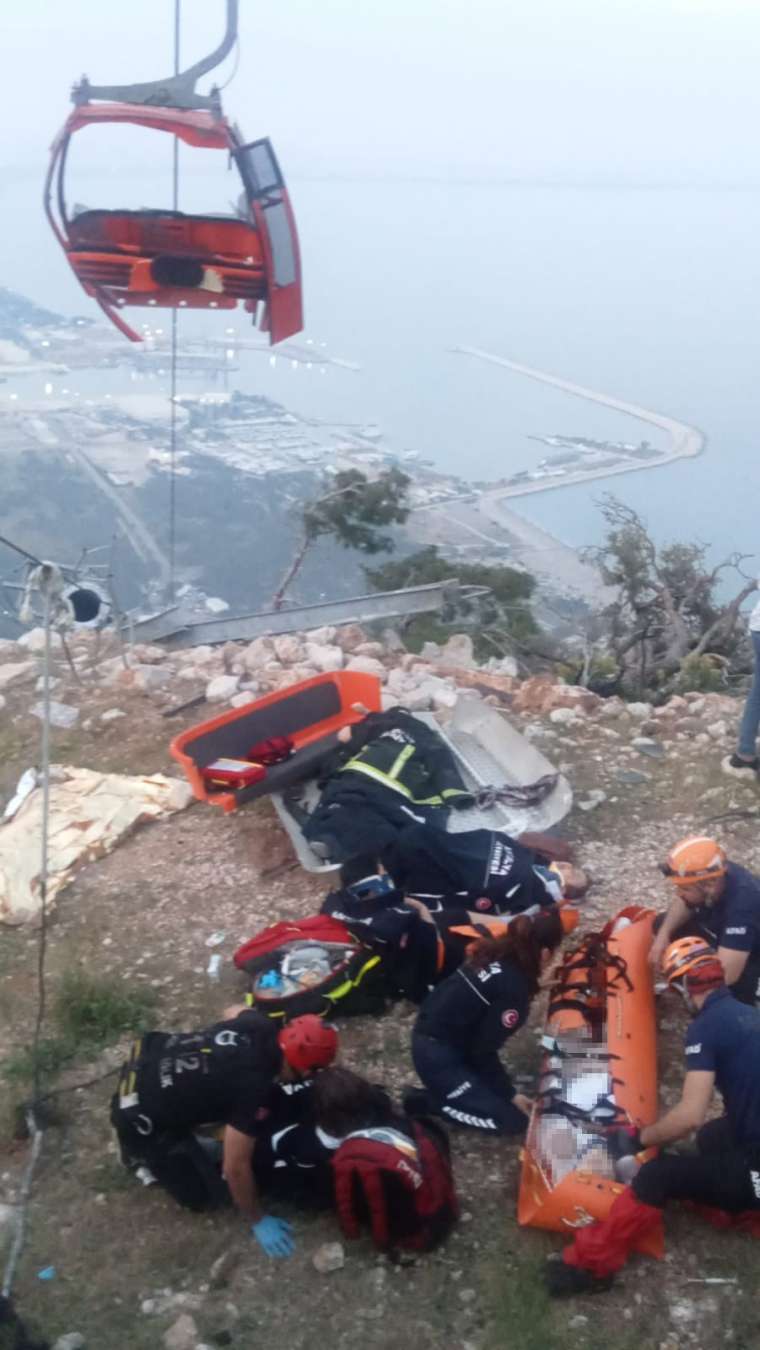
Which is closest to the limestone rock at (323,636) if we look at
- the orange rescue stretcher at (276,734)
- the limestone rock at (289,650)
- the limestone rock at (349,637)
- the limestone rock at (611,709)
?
the limestone rock at (349,637)

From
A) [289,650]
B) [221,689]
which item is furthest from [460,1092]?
[289,650]

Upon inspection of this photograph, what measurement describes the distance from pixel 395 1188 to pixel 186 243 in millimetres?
4459

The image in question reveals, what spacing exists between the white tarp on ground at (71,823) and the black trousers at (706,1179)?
10.3 feet

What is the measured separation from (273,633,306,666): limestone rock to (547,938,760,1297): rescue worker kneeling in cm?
510

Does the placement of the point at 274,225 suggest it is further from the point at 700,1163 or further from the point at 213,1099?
Result: the point at 700,1163

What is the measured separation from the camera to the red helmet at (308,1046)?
318 centimetres

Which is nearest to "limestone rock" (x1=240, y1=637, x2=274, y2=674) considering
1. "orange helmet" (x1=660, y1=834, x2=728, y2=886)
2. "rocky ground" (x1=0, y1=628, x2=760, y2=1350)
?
"rocky ground" (x1=0, y1=628, x2=760, y2=1350)

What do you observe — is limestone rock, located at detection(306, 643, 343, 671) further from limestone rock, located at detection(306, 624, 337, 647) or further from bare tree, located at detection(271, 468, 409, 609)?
bare tree, located at detection(271, 468, 409, 609)

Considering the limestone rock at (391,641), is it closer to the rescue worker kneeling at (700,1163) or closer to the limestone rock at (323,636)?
the limestone rock at (323,636)

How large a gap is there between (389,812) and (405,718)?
2.56ft

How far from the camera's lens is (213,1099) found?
3117mm

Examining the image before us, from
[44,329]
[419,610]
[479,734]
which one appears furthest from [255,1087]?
[44,329]

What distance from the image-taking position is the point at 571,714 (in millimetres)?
6848

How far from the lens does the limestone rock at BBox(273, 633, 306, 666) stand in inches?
309
